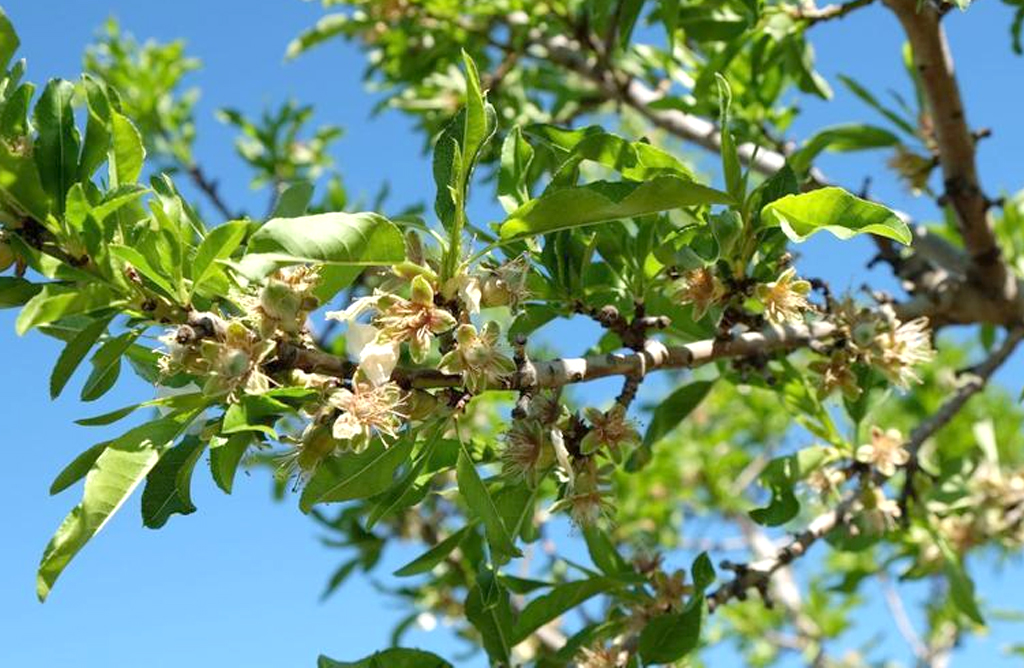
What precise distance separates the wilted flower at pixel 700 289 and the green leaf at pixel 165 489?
0.87m

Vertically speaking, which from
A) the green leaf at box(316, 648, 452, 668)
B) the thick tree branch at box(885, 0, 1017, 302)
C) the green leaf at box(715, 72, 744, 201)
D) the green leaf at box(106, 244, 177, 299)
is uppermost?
the thick tree branch at box(885, 0, 1017, 302)

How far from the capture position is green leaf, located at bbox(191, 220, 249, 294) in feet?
4.86

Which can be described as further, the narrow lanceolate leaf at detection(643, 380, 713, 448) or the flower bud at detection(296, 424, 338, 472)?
the narrow lanceolate leaf at detection(643, 380, 713, 448)

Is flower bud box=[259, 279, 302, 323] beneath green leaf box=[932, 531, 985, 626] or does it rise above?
beneath

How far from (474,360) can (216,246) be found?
16.0 inches

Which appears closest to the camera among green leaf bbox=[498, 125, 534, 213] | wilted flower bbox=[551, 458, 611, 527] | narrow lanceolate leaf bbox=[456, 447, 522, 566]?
narrow lanceolate leaf bbox=[456, 447, 522, 566]

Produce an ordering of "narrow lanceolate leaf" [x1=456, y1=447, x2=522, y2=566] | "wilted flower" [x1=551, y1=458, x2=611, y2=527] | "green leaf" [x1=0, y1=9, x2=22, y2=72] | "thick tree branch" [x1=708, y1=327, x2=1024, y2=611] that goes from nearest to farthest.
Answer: "green leaf" [x1=0, y1=9, x2=22, y2=72], "narrow lanceolate leaf" [x1=456, y1=447, x2=522, y2=566], "wilted flower" [x1=551, y1=458, x2=611, y2=527], "thick tree branch" [x1=708, y1=327, x2=1024, y2=611]

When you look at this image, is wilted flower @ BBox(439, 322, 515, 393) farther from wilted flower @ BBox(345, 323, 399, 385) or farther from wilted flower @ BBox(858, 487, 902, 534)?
wilted flower @ BBox(858, 487, 902, 534)

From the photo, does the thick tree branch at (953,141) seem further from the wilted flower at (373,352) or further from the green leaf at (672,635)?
the wilted flower at (373,352)

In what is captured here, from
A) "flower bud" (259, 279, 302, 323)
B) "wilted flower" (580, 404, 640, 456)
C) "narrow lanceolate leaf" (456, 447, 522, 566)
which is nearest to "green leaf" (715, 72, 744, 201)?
"wilted flower" (580, 404, 640, 456)

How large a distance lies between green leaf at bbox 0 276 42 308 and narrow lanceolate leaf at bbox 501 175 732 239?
2.30 ft

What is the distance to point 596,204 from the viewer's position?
61.8 inches

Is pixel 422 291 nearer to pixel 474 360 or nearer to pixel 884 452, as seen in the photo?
pixel 474 360

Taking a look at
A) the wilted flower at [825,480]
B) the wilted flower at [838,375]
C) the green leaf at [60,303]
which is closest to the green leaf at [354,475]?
the green leaf at [60,303]
